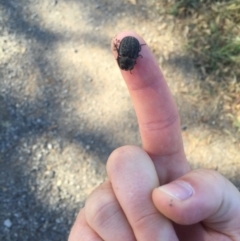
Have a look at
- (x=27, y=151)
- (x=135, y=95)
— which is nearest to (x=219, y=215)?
(x=135, y=95)

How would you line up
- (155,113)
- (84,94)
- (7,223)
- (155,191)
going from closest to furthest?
(155,191)
(155,113)
(7,223)
(84,94)

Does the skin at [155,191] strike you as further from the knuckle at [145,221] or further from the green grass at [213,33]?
the green grass at [213,33]

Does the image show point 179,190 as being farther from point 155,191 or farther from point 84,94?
point 84,94

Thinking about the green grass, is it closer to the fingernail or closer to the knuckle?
the fingernail

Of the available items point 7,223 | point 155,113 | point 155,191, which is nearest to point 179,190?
point 155,191

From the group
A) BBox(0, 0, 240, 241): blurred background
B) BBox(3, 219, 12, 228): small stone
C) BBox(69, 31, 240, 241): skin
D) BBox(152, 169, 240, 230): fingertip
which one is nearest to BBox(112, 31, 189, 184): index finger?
BBox(69, 31, 240, 241): skin

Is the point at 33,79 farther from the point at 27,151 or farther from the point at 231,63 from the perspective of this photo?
the point at 231,63

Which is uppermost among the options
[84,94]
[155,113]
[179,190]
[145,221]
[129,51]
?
[129,51]
